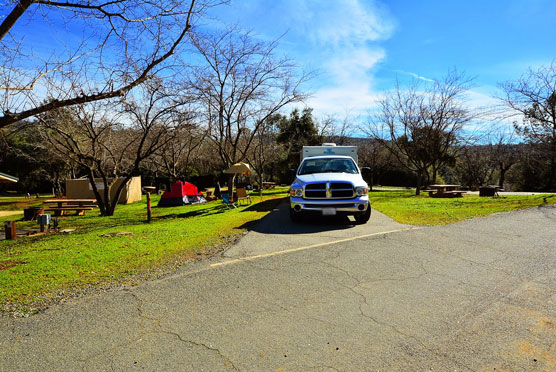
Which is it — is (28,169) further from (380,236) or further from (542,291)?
(542,291)

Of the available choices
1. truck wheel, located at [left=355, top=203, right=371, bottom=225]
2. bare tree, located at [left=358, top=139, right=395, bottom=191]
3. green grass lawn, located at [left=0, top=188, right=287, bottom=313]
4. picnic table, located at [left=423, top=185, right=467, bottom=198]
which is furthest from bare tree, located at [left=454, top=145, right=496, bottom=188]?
green grass lawn, located at [left=0, top=188, right=287, bottom=313]

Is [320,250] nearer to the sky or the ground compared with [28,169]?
nearer to the ground

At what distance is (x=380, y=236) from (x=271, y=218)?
4.28m

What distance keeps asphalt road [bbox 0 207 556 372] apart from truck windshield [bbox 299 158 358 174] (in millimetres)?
4637

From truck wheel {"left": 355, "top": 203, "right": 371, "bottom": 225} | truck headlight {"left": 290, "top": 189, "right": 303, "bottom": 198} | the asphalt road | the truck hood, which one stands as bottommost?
the asphalt road

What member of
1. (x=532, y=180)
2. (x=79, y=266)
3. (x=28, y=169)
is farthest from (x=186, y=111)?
(x=532, y=180)

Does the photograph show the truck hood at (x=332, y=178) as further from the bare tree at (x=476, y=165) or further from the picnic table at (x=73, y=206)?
the bare tree at (x=476, y=165)

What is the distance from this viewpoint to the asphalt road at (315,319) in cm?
259

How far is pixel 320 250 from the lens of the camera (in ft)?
19.7

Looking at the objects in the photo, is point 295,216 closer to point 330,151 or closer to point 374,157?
point 330,151

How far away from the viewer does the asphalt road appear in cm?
259

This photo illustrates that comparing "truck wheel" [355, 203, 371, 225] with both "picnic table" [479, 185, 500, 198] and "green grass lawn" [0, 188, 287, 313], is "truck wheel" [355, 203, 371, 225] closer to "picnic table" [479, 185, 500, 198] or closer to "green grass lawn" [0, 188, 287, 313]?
"green grass lawn" [0, 188, 287, 313]

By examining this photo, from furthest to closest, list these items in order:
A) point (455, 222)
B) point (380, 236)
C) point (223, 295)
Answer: point (455, 222) → point (380, 236) → point (223, 295)

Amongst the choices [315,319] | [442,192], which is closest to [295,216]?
[315,319]
